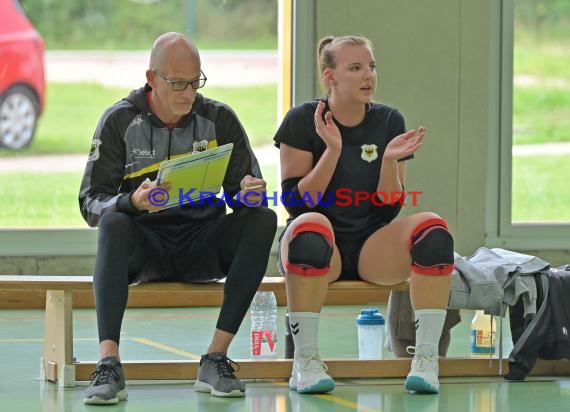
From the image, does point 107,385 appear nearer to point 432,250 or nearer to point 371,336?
point 432,250

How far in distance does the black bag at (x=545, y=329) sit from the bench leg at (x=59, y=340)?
1.50 m

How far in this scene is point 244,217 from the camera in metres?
3.83

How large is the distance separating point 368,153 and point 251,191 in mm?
484

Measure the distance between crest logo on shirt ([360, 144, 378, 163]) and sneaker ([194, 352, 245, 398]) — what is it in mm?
828

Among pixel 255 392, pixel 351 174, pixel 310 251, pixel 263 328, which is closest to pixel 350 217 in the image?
pixel 351 174

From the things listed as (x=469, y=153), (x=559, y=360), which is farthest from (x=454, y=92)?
(x=559, y=360)

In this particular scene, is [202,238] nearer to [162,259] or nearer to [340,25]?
[162,259]

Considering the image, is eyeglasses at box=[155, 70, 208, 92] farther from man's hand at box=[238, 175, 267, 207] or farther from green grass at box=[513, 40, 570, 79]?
green grass at box=[513, 40, 570, 79]

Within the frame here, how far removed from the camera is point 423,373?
3.79 metres

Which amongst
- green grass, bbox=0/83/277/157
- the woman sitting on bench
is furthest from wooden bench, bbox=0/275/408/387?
green grass, bbox=0/83/277/157

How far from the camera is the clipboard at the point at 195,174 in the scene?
3561mm

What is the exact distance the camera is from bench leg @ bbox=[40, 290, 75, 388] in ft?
12.8

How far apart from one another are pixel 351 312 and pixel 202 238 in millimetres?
2701

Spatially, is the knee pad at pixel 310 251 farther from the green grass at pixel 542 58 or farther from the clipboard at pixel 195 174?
the green grass at pixel 542 58
